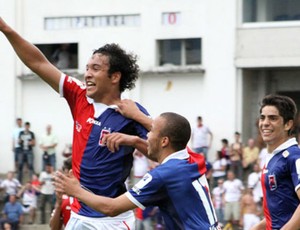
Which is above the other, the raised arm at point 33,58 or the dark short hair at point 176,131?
the raised arm at point 33,58

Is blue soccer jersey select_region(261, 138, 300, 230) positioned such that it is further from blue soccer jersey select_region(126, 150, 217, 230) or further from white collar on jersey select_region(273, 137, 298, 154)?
blue soccer jersey select_region(126, 150, 217, 230)

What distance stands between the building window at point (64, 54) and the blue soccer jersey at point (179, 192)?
1988cm

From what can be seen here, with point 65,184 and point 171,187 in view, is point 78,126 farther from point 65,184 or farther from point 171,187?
point 171,187

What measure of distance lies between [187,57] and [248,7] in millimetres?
1943

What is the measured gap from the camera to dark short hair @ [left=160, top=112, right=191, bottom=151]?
7238 millimetres

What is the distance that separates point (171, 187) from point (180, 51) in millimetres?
18839

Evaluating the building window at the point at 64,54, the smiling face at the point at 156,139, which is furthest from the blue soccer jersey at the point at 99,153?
the building window at the point at 64,54

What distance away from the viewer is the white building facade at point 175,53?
24656 mm

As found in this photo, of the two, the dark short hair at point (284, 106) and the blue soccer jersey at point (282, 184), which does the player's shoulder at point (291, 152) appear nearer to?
the blue soccer jersey at point (282, 184)

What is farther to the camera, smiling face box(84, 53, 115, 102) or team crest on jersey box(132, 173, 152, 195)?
smiling face box(84, 53, 115, 102)

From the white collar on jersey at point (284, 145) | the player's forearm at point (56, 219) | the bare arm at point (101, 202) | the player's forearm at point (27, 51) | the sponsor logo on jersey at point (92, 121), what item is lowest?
the player's forearm at point (56, 219)

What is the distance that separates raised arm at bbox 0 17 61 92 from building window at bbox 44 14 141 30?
57.7 ft

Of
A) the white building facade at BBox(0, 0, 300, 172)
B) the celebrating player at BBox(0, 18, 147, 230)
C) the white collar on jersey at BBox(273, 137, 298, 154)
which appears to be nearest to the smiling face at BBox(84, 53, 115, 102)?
the celebrating player at BBox(0, 18, 147, 230)

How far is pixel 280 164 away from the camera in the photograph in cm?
830
